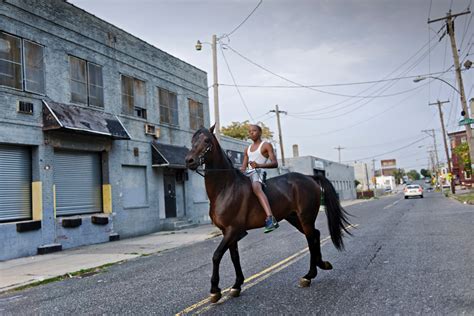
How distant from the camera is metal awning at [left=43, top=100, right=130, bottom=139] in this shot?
Answer: 14109mm

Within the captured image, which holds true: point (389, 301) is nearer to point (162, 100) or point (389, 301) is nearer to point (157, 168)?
point (157, 168)

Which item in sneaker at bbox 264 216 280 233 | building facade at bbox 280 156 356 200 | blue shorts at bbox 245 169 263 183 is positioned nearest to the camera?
sneaker at bbox 264 216 280 233

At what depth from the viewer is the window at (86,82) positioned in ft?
52.3

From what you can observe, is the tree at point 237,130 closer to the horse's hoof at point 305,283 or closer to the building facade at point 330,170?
the building facade at point 330,170

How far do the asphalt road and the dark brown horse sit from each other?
0.50 meters

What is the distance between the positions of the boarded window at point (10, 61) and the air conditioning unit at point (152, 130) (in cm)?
686

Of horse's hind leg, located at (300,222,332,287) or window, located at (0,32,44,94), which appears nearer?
horse's hind leg, located at (300,222,332,287)

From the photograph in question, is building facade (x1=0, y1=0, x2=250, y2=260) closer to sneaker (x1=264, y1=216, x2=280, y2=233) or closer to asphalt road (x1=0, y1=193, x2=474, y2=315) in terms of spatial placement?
asphalt road (x1=0, y1=193, x2=474, y2=315)

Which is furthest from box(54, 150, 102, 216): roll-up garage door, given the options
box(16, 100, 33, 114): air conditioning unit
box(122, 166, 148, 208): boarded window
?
box(16, 100, 33, 114): air conditioning unit

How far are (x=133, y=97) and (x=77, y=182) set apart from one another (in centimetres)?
529

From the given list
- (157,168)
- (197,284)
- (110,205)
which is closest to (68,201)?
(110,205)

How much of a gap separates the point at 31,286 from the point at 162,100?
14.1 metres

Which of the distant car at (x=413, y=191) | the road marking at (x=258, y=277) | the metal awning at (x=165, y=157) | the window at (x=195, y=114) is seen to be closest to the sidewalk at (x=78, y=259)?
the metal awning at (x=165, y=157)

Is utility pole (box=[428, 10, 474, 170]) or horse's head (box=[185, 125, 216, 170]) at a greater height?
utility pole (box=[428, 10, 474, 170])
